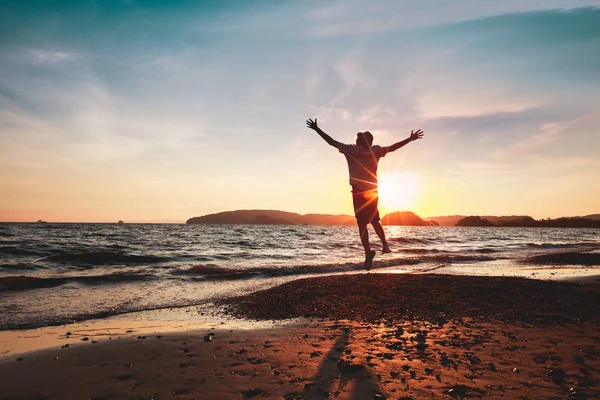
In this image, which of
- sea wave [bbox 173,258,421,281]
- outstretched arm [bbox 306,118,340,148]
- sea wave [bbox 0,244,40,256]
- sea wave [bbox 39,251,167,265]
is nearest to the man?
outstretched arm [bbox 306,118,340,148]

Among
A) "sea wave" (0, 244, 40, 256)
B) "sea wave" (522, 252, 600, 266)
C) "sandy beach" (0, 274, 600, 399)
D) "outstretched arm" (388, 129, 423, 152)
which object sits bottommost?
Answer: "sea wave" (522, 252, 600, 266)

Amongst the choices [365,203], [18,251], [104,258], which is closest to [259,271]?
[365,203]

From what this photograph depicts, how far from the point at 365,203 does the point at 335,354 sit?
4225mm

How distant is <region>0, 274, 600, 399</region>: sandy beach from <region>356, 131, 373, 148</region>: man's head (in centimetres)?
366

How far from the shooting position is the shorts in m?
8.56

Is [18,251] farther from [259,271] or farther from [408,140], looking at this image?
[408,140]

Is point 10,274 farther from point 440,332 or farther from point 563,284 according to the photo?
point 563,284

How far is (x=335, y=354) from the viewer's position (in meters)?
5.05

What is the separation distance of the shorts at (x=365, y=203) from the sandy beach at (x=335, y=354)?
2012mm

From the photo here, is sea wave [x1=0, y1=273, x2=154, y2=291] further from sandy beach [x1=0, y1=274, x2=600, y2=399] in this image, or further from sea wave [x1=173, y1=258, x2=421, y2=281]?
sandy beach [x1=0, y1=274, x2=600, y2=399]

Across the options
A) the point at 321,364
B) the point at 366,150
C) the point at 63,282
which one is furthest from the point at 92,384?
Answer: the point at 63,282

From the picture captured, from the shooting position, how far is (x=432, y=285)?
35.8ft

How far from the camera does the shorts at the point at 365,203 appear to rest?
856 cm

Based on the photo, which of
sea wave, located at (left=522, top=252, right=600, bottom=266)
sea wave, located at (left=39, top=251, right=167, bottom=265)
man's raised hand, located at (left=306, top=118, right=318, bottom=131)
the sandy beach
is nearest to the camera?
the sandy beach
